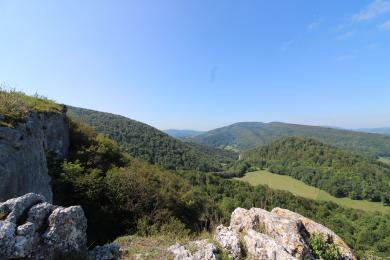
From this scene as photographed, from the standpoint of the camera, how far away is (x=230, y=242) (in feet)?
27.9

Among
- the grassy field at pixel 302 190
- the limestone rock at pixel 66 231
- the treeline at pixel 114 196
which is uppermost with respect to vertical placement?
the limestone rock at pixel 66 231

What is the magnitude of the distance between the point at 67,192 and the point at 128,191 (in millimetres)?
4381

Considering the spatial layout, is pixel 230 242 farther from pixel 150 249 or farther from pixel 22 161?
pixel 22 161

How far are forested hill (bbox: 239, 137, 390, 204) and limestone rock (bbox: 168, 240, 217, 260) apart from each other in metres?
111

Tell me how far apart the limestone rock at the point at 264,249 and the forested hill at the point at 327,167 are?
109726 mm

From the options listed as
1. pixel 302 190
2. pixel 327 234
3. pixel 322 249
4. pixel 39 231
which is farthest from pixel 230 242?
pixel 302 190

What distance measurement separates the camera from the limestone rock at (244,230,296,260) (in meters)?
7.79

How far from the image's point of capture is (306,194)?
97.8 metres

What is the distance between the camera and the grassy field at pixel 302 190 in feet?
297

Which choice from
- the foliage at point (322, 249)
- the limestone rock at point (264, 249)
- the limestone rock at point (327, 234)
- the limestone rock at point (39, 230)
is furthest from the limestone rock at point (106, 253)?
the limestone rock at point (327, 234)

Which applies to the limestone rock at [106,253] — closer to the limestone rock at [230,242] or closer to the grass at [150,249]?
the grass at [150,249]

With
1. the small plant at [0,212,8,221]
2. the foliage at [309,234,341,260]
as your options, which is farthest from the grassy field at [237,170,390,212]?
the small plant at [0,212,8,221]

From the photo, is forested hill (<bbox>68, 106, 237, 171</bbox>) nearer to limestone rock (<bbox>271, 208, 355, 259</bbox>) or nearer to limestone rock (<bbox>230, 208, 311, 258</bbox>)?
limestone rock (<bbox>230, 208, 311, 258</bbox>)

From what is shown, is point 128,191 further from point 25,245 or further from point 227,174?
point 227,174
